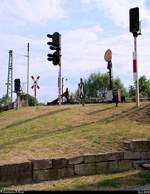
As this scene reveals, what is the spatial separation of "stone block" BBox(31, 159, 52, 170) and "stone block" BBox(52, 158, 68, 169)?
101 mm

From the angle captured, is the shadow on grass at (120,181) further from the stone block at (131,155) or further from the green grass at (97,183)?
the stone block at (131,155)

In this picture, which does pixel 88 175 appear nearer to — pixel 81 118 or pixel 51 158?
pixel 51 158

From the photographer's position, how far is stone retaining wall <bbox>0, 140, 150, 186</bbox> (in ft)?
38.3

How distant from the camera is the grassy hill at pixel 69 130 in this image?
1332 centimetres

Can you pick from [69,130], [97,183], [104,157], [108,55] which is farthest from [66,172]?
[108,55]

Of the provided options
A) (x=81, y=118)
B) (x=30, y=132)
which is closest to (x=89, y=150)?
(x=30, y=132)

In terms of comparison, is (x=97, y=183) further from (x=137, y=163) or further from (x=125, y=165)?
(x=137, y=163)

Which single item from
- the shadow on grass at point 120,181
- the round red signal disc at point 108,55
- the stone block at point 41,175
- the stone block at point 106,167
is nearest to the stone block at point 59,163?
the stone block at point 41,175

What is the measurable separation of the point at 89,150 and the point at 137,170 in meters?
1.38

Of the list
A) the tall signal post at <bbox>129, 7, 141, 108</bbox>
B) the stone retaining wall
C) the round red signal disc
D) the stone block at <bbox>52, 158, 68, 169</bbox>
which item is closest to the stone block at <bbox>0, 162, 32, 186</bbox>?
the stone retaining wall

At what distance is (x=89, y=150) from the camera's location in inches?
522

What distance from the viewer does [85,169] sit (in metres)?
12.5

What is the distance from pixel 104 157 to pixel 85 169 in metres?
0.58

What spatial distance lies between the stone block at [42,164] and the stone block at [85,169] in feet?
2.37
